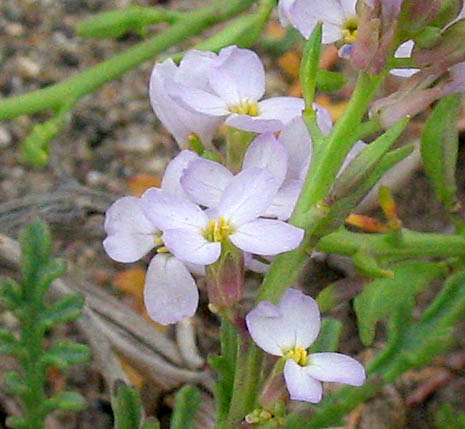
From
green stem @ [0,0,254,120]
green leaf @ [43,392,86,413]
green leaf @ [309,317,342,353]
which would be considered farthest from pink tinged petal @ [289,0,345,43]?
green stem @ [0,0,254,120]

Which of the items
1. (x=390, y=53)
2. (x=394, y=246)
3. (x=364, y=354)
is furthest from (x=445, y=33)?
(x=364, y=354)

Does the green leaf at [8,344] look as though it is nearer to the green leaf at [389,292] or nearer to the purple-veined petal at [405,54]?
the green leaf at [389,292]

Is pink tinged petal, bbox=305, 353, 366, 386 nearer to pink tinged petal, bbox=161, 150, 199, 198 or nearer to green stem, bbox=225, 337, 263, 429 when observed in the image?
green stem, bbox=225, 337, 263, 429

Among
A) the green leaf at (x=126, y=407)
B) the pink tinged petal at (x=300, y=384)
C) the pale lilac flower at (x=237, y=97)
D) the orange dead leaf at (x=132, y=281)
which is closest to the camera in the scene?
the pink tinged petal at (x=300, y=384)

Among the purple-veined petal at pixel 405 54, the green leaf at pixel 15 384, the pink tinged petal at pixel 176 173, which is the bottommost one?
the green leaf at pixel 15 384

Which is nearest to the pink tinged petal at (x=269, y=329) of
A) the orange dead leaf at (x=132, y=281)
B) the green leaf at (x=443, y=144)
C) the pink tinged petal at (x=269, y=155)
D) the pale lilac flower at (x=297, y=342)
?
the pale lilac flower at (x=297, y=342)

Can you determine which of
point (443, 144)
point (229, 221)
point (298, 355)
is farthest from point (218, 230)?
point (443, 144)

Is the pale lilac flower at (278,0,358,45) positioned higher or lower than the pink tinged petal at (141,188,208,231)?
higher
